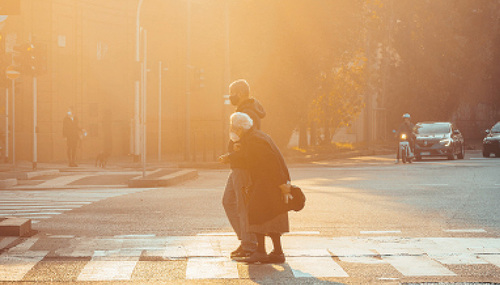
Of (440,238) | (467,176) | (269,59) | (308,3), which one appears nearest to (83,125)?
(269,59)

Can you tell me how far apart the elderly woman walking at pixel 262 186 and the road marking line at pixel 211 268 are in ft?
0.92

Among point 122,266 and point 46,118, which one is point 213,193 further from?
point 46,118

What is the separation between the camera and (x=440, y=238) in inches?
417

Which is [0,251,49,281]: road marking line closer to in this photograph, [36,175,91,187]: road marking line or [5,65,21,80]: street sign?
[36,175,91,187]: road marking line

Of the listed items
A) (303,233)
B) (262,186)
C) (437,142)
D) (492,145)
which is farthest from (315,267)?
(492,145)

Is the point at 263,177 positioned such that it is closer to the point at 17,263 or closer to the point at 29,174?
the point at 17,263

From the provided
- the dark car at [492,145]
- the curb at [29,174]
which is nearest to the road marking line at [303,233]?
the curb at [29,174]

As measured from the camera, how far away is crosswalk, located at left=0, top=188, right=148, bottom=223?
13.5 m

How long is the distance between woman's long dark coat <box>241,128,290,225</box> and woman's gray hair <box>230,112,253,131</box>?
0.33 ft

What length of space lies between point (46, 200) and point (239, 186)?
7.94 metres

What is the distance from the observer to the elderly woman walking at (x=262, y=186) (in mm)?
8578

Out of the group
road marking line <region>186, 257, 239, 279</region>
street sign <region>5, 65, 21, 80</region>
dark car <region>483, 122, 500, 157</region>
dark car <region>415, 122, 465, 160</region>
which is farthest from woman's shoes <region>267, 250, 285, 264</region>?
dark car <region>483, 122, 500, 157</region>

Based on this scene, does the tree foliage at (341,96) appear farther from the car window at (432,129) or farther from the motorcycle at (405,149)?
the motorcycle at (405,149)

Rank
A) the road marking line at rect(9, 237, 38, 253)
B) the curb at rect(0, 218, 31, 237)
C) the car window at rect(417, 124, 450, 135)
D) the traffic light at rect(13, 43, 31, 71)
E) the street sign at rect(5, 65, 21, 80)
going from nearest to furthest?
1. the road marking line at rect(9, 237, 38, 253)
2. the curb at rect(0, 218, 31, 237)
3. the traffic light at rect(13, 43, 31, 71)
4. the street sign at rect(5, 65, 21, 80)
5. the car window at rect(417, 124, 450, 135)
